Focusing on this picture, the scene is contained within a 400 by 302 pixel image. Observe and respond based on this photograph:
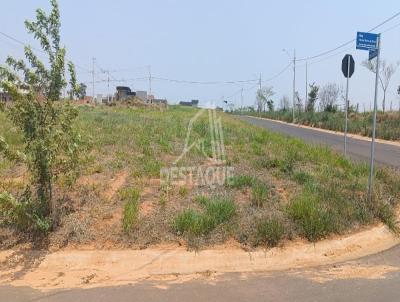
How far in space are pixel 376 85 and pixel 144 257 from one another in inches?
183

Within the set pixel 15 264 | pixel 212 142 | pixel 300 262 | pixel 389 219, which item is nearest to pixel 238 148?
pixel 212 142

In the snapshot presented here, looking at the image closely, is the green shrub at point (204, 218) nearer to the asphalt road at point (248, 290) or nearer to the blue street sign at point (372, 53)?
the asphalt road at point (248, 290)

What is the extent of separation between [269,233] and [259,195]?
1.16 metres

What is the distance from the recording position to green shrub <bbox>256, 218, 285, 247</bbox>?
6.01 metres

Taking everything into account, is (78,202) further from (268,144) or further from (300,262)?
(268,144)

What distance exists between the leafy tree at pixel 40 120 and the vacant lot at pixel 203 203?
0.33 m

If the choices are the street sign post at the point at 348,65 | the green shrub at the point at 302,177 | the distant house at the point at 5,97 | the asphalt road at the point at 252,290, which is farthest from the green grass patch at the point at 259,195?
the street sign post at the point at 348,65

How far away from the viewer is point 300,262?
575cm

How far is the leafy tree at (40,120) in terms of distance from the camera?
578 centimetres

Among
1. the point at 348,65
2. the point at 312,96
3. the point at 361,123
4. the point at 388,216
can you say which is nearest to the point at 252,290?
the point at 388,216

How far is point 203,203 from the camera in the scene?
6.91 metres

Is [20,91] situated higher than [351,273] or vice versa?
[20,91]

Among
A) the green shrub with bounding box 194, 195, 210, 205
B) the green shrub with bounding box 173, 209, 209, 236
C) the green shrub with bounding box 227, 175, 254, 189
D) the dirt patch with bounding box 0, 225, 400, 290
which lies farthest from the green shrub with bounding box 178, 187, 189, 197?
the dirt patch with bounding box 0, 225, 400, 290

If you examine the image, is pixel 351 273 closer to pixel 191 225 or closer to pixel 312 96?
pixel 191 225
